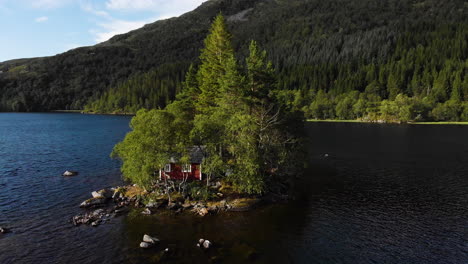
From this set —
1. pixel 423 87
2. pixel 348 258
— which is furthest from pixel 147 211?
pixel 423 87

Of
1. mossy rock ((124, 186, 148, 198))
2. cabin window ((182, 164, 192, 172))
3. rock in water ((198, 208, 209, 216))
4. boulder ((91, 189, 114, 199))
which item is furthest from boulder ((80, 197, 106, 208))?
rock in water ((198, 208, 209, 216))

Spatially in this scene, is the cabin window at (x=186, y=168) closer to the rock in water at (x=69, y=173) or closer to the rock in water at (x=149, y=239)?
the rock in water at (x=149, y=239)

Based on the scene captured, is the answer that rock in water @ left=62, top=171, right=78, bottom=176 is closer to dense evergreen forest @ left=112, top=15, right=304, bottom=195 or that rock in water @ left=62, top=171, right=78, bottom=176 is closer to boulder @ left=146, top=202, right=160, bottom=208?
dense evergreen forest @ left=112, top=15, right=304, bottom=195

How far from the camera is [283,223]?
3731cm

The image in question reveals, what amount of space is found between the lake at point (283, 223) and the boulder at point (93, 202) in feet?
3.87

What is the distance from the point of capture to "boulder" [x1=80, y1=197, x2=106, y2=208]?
4206cm

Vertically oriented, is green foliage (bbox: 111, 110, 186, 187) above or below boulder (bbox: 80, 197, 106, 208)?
above

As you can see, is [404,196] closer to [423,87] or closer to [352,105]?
[352,105]

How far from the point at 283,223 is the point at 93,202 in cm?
2669

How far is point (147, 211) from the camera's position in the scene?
39.3 m

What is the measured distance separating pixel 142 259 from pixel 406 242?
1092 inches

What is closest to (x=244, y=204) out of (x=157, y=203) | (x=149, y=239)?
(x=157, y=203)

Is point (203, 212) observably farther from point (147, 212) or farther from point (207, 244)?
point (207, 244)

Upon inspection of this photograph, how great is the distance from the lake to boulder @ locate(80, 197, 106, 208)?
118cm
